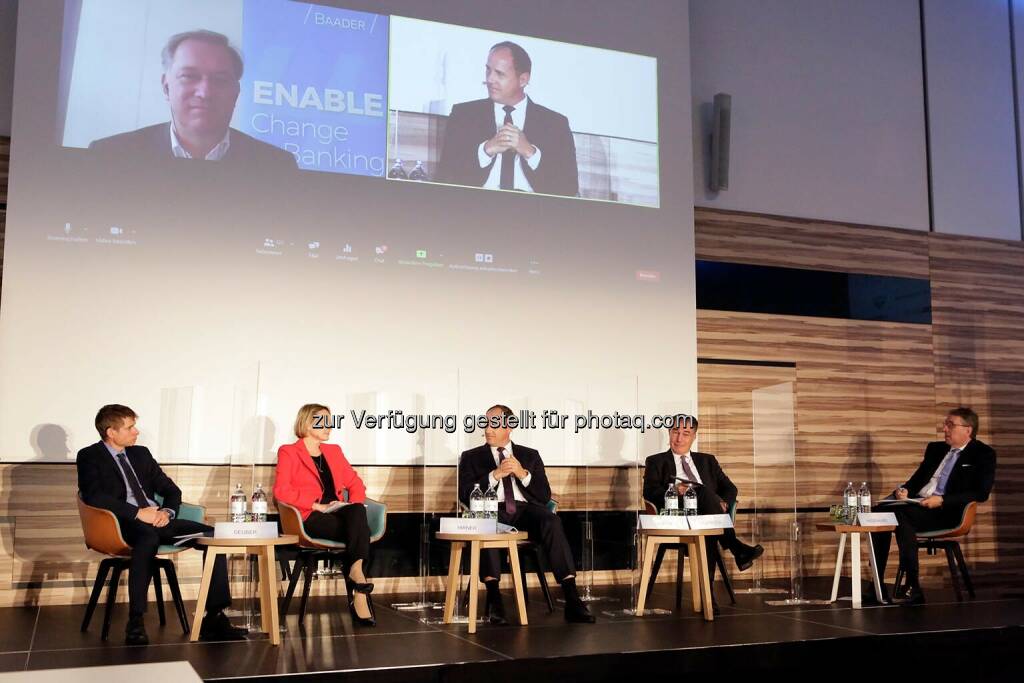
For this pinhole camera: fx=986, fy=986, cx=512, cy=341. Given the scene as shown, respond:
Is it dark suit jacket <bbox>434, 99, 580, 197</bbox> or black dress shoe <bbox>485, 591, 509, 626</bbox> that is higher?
dark suit jacket <bbox>434, 99, 580, 197</bbox>

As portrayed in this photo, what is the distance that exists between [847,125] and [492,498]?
472cm

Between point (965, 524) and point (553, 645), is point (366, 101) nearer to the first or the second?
point (553, 645)

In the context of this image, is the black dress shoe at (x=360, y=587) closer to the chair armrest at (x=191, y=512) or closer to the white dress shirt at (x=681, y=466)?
the chair armrest at (x=191, y=512)

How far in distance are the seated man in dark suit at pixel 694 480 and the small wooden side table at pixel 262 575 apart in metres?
2.47

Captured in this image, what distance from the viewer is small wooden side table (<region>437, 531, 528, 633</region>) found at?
15.5 ft

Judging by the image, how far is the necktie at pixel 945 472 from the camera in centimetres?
635

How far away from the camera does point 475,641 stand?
4.39 m

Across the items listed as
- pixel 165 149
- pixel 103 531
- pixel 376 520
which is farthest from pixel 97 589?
pixel 165 149

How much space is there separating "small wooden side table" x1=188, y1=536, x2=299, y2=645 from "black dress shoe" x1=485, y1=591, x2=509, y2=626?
1.12 m

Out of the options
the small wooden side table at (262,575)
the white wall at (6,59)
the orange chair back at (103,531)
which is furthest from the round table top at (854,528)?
the white wall at (6,59)

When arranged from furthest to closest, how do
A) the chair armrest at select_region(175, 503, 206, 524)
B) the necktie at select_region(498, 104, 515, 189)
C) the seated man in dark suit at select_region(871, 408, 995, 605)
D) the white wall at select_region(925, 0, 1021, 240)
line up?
1. the white wall at select_region(925, 0, 1021, 240)
2. the necktie at select_region(498, 104, 515, 189)
3. the seated man in dark suit at select_region(871, 408, 995, 605)
4. the chair armrest at select_region(175, 503, 206, 524)

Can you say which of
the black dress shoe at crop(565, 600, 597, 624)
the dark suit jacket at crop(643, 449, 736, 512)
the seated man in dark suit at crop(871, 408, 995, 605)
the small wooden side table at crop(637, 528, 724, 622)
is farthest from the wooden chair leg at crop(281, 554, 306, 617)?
the seated man in dark suit at crop(871, 408, 995, 605)

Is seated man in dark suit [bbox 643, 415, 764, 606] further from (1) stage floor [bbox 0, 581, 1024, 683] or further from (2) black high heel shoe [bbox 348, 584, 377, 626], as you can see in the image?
(2) black high heel shoe [bbox 348, 584, 377, 626]

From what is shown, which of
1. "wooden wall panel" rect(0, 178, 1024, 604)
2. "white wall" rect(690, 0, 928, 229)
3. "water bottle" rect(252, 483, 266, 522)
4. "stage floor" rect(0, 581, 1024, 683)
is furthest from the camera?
"white wall" rect(690, 0, 928, 229)
